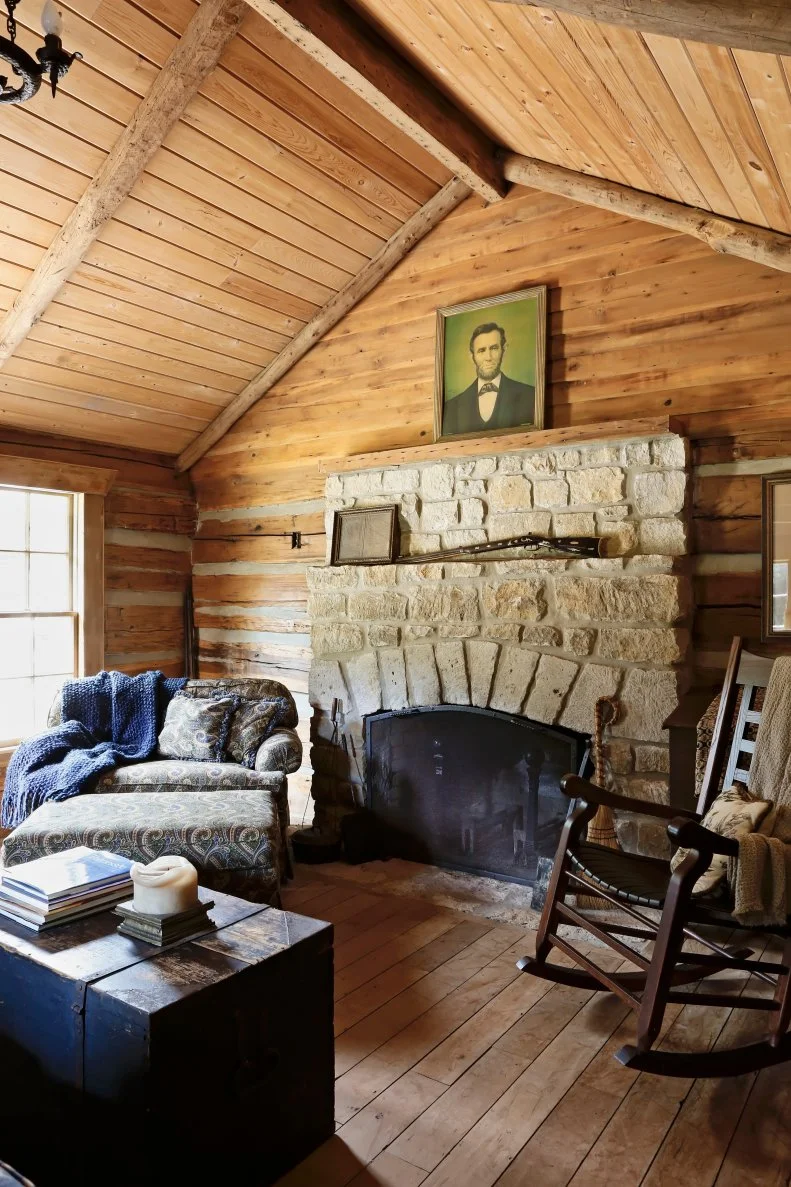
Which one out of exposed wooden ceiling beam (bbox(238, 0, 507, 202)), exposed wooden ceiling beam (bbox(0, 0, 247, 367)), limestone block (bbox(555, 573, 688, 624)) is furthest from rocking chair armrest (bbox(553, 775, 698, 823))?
exposed wooden ceiling beam (bbox(0, 0, 247, 367))

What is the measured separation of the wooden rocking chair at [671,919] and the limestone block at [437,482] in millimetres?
1596

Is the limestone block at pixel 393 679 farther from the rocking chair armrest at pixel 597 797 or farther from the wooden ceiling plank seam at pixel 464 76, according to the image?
the wooden ceiling plank seam at pixel 464 76

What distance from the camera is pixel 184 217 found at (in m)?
3.73

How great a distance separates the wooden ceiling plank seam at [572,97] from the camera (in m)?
2.53

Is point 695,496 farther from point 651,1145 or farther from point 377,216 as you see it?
point 651,1145

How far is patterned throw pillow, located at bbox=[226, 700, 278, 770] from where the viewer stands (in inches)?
156

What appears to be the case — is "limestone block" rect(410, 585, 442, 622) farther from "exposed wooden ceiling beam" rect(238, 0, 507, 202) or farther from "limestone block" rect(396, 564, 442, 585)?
"exposed wooden ceiling beam" rect(238, 0, 507, 202)

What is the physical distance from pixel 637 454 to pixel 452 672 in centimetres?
132

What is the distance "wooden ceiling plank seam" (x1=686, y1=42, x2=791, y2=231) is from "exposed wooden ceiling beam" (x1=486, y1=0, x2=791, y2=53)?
8.2 inches

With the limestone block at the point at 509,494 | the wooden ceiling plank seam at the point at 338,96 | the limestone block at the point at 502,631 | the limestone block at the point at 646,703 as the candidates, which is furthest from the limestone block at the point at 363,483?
the limestone block at the point at 646,703

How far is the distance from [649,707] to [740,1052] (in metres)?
1.53

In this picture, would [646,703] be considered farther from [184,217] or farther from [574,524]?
[184,217]

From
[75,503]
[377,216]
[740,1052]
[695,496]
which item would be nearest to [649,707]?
[695,496]

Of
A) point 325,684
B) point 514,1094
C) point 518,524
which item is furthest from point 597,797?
point 325,684
